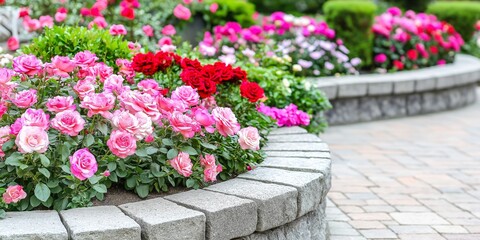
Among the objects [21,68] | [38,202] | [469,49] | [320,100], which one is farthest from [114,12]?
[469,49]

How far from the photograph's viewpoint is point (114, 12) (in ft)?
21.1

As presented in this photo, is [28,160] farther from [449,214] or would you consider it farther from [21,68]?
[449,214]

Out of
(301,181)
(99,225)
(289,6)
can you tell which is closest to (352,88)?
(301,181)

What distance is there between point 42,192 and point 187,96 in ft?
2.42

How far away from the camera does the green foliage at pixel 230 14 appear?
7293mm

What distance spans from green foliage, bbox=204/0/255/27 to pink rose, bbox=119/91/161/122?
4213 millimetres

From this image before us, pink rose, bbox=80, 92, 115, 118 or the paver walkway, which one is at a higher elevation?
pink rose, bbox=80, 92, 115, 118

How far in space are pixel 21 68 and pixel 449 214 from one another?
2.41 metres

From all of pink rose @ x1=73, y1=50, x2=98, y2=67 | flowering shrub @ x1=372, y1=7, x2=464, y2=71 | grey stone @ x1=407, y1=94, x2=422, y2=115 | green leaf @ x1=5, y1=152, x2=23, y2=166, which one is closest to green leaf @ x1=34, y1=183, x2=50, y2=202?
green leaf @ x1=5, y1=152, x2=23, y2=166

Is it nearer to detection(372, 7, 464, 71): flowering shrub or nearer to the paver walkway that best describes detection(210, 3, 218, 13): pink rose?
the paver walkway

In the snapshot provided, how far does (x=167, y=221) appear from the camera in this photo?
2.70m

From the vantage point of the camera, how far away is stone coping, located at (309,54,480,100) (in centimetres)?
670

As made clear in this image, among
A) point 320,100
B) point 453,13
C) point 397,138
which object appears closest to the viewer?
point 320,100

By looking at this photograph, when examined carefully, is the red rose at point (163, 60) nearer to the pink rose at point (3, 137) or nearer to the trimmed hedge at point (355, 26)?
the pink rose at point (3, 137)
